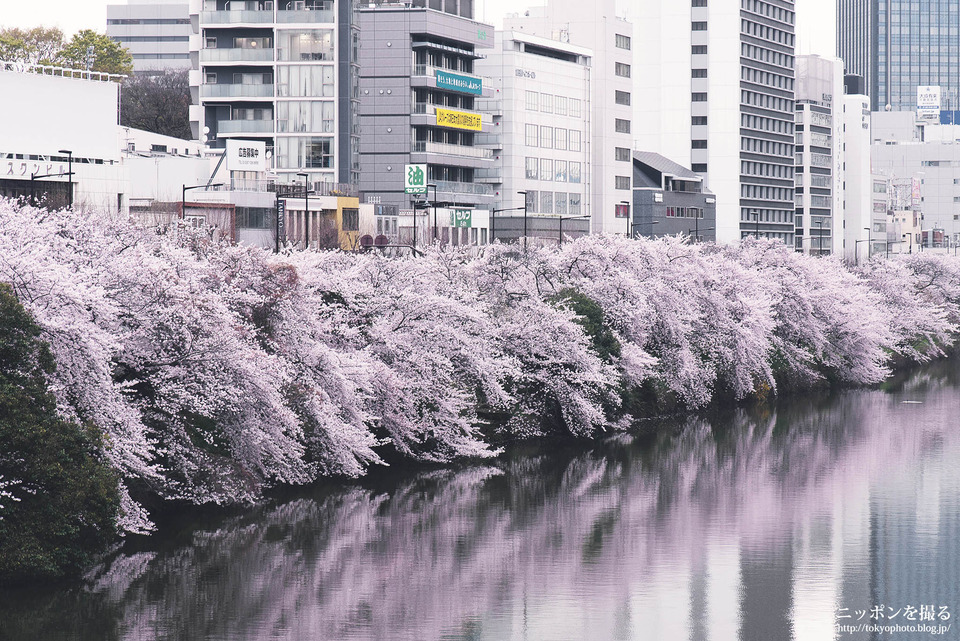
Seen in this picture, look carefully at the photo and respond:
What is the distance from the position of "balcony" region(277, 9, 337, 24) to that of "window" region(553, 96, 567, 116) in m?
32.4

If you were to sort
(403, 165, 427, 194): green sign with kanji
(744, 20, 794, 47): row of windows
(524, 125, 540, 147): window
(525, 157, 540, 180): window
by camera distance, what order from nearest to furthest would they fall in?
(403, 165, 427, 194): green sign with kanji, (525, 157, 540, 180): window, (524, 125, 540, 147): window, (744, 20, 794, 47): row of windows

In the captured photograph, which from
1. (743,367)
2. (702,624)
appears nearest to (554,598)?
(702,624)

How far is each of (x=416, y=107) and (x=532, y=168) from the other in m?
18.4

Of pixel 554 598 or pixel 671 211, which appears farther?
pixel 671 211

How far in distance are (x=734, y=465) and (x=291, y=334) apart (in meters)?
17.2

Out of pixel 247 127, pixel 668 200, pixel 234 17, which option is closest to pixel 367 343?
pixel 247 127

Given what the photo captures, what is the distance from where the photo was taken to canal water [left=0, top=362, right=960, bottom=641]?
100 ft

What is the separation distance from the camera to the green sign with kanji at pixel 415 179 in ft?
359

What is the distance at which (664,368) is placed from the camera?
210ft

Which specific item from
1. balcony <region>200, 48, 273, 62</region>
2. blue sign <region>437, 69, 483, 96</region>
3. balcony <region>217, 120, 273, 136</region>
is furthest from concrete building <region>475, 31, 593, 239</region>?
balcony <region>200, 48, 273, 62</region>

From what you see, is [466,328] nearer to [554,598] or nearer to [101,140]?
[554,598]

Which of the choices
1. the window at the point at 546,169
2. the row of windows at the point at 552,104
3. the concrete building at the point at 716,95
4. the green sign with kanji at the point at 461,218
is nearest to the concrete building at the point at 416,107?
the green sign with kanji at the point at 461,218

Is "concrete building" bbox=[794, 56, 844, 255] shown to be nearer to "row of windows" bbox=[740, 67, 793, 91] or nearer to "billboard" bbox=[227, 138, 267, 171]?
"row of windows" bbox=[740, 67, 793, 91]

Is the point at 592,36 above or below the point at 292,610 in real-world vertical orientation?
above
